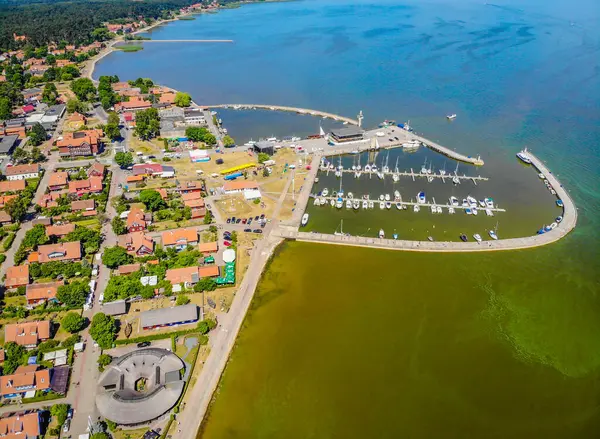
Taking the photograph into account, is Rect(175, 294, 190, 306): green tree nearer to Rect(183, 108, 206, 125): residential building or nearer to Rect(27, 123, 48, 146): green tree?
Rect(183, 108, 206, 125): residential building

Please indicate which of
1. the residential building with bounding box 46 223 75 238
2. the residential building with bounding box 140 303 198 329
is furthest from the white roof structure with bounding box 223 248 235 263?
the residential building with bounding box 46 223 75 238

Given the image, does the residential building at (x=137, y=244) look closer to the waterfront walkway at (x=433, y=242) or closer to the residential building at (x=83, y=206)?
the residential building at (x=83, y=206)

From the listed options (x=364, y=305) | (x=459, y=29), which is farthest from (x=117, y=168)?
(x=459, y=29)

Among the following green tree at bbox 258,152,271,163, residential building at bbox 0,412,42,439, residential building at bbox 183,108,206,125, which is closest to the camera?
residential building at bbox 0,412,42,439

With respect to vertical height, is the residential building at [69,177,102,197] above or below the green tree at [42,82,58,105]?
below

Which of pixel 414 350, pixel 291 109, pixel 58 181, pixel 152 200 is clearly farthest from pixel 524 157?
pixel 58 181

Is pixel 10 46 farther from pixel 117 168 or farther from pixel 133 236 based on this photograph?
pixel 133 236

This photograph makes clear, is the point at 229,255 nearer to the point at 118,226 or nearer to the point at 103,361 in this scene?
the point at 118,226
